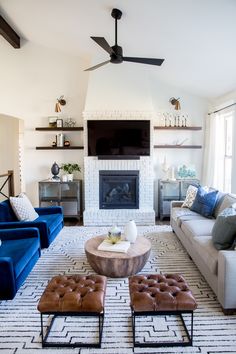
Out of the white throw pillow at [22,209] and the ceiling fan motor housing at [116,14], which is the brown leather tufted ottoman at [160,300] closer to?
the white throw pillow at [22,209]

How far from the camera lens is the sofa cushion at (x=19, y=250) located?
264 cm

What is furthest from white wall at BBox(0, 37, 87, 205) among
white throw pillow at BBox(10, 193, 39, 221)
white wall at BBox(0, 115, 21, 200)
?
white throw pillow at BBox(10, 193, 39, 221)

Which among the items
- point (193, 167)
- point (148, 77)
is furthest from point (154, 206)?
point (148, 77)

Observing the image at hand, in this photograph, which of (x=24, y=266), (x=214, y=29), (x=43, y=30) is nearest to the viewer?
(x=24, y=266)

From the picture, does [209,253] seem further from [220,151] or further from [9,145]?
[9,145]

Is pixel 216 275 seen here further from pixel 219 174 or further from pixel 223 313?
pixel 219 174

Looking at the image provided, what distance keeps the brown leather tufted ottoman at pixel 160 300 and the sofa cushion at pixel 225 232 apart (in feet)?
2.53

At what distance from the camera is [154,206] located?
6082 millimetres

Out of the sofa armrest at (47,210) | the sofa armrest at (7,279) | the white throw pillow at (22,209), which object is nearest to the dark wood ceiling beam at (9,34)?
the white throw pillow at (22,209)

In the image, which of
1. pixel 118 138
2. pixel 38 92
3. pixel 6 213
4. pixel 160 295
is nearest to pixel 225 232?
pixel 160 295

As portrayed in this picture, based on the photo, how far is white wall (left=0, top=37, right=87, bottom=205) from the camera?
5828 mm

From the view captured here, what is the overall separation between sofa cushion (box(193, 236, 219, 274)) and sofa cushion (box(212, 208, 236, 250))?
0.09 metres

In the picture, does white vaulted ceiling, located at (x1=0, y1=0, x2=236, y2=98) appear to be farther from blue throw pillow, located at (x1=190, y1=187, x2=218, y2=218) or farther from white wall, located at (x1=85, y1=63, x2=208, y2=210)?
blue throw pillow, located at (x1=190, y1=187, x2=218, y2=218)

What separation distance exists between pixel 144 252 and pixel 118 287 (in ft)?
1.60
